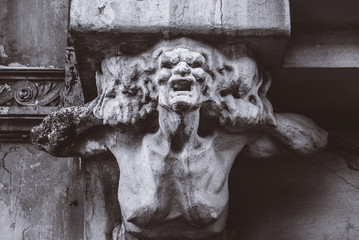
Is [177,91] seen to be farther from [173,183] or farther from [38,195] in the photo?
[38,195]

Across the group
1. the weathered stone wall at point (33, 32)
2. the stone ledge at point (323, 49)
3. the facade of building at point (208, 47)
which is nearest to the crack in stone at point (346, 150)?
the facade of building at point (208, 47)

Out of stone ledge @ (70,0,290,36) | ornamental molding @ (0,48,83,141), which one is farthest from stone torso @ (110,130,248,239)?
ornamental molding @ (0,48,83,141)

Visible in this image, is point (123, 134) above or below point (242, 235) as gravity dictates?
above

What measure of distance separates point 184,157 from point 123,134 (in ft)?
0.77

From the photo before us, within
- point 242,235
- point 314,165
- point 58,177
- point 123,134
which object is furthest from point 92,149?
point 314,165

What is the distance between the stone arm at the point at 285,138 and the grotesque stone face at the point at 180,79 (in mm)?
306

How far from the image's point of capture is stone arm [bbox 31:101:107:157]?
2.76 metres

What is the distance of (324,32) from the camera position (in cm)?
281

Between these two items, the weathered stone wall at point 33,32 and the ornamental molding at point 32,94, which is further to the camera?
the weathered stone wall at point 33,32

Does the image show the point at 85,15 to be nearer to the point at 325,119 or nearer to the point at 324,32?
the point at 324,32

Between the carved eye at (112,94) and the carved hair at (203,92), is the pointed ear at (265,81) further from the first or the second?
the carved eye at (112,94)

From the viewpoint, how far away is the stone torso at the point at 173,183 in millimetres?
2627

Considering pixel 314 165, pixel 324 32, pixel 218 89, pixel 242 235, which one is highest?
pixel 324 32

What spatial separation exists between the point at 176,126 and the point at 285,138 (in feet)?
1.36
